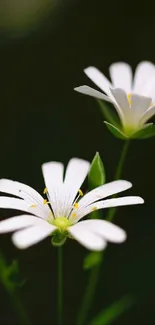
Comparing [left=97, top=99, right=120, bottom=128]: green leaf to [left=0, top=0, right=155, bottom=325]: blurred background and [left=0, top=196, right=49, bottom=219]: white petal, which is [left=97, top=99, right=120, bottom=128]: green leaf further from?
[left=0, top=0, right=155, bottom=325]: blurred background

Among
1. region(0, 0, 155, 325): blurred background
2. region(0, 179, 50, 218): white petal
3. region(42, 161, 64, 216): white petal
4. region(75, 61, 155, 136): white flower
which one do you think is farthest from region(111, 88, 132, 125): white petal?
A: region(0, 0, 155, 325): blurred background

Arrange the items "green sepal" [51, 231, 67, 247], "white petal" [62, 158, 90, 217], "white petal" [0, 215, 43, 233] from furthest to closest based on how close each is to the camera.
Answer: "white petal" [62, 158, 90, 217], "green sepal" [51, 231, 67, 247], "white petal" [0, 215, 43, 233]

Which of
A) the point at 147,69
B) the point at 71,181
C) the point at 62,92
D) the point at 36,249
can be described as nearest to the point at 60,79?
the point at 62,92

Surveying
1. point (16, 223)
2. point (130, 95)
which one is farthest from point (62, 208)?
point (130, 95)

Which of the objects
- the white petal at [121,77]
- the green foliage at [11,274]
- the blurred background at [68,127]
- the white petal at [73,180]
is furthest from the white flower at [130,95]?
the blurred background at [68,127]

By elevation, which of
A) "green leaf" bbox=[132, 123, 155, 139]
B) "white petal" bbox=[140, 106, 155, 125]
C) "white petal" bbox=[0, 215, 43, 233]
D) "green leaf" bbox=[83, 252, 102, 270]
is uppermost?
"white petal" bbox=[140, 106, 155, 125]

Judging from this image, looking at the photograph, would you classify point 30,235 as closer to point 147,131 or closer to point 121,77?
point 147,131

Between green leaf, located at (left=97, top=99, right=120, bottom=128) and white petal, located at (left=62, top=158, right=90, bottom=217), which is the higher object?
green leaf, located at (left=97, top=99, right=120, bottom=128)
